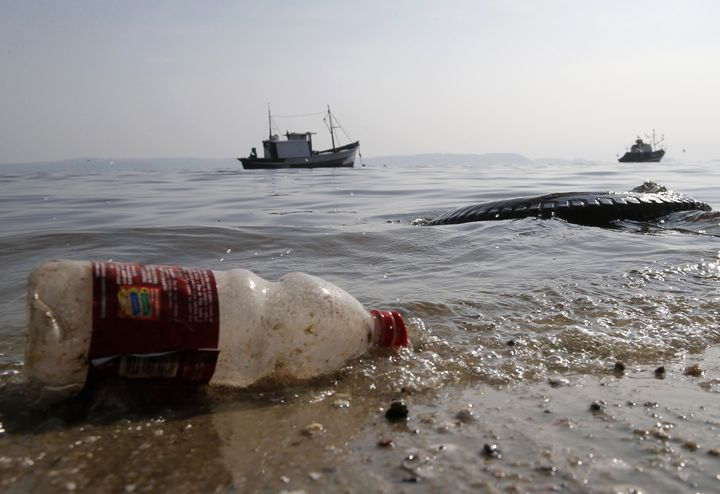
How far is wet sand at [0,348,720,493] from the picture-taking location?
5.14ft

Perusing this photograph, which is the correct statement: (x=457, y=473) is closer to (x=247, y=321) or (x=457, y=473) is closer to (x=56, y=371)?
(x=247, y=321)

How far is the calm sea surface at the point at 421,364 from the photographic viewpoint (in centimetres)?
161

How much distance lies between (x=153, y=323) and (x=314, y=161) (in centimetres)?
6245

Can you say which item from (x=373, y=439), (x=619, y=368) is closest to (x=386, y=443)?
(x=373, y=439)

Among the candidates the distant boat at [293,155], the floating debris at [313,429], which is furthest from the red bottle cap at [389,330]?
the distant boat at [293,155]

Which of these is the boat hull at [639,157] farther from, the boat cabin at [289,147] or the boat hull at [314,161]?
the boat cabin at [289,147]

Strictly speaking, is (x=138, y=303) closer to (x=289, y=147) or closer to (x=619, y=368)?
(x=619, y=368)

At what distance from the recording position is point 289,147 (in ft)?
204

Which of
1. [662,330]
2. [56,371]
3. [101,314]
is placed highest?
[101,314]

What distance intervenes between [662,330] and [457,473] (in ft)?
5.98

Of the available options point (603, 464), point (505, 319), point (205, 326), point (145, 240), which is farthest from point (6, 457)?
point (145, 240)

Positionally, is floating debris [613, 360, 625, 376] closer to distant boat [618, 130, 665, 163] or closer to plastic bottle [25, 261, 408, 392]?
plastic bottle [25, 261, 408, 392]

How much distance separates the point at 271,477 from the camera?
62.6 inches

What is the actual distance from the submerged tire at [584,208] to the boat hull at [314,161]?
54.2m
